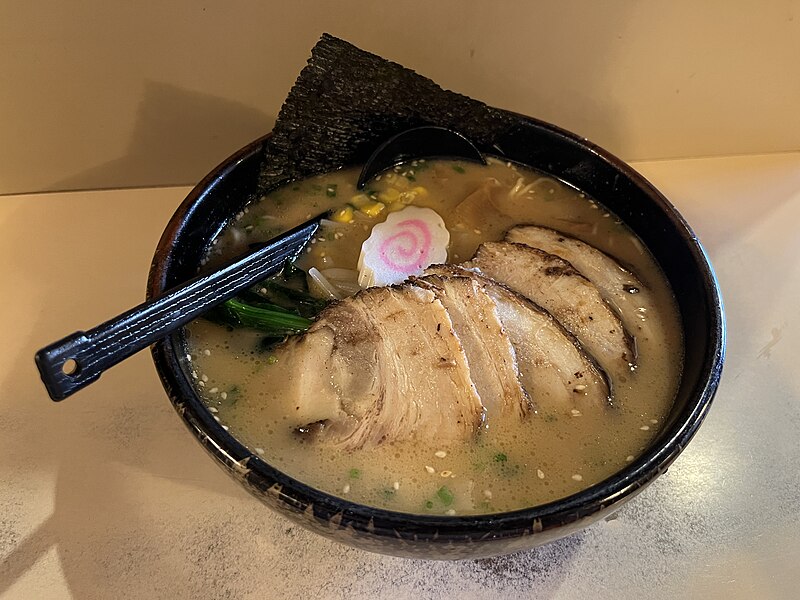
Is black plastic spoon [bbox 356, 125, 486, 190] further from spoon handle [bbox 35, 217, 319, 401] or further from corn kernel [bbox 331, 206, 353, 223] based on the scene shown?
spoon handle [bbox 35, 217, 319, 401]

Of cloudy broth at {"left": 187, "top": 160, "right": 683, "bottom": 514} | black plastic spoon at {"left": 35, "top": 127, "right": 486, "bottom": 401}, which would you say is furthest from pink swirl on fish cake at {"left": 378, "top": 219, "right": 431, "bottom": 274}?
black plastic spoon at {"left": 35, "top": 127, "right": 486, "bottom": 401}

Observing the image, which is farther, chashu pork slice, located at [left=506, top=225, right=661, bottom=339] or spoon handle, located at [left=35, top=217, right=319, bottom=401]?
chashu pork slice, located at [left=506, top=225, right=661, bottom=339]

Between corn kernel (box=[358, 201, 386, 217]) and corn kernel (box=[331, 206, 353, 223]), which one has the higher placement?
corn kernel (box=[358, 201, 386, 217])

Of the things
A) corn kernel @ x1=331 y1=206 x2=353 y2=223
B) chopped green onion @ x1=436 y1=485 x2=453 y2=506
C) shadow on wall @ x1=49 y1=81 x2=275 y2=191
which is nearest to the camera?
chopped green onion @ x1=436 y1=485 x2=453 y2=506

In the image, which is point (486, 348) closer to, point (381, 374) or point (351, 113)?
point (381, 374)

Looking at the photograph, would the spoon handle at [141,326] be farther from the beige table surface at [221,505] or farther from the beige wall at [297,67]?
the beige wall at [297,67]

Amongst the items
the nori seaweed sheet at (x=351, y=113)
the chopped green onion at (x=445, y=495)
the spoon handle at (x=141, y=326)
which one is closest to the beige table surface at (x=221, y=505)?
the chopped green onion at (x=445, y=495)

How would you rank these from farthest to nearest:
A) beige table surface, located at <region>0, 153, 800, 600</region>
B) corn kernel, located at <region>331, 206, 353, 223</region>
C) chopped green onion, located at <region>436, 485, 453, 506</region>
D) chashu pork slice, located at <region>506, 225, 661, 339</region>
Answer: corn kernel, located at <region>331, 206, 353, 223</region>, chashu pork slice, located at <region>506, 225, 661, 339</region>, beige table surface, located at <region>0, 153, 800, 600</region>, chopped green onion, located at <region>436, 485, 453, 506</region>

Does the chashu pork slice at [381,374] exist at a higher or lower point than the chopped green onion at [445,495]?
higher
